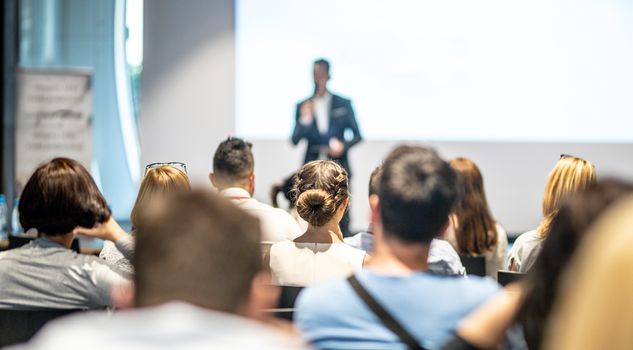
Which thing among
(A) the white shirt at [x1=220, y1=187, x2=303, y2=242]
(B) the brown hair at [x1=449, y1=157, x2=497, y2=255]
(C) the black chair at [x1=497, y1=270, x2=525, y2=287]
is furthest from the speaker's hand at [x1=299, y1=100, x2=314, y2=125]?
(C) the black chair at [x1=497, y1=270, x2=525, y2=287]

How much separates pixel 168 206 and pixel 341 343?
1.63 ft

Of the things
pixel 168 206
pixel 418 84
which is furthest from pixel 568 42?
pixel 168 206

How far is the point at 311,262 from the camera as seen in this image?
2.65 meters

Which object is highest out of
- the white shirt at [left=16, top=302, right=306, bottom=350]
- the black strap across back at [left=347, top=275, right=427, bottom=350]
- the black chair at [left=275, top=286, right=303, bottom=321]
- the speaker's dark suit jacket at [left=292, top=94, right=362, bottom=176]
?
the speaker's dark suit jacket at [left=292, top=94, right=362, bottom=176]

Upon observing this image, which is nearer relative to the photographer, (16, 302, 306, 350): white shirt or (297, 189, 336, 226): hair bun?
(16, 302, 306, 350): white shirt

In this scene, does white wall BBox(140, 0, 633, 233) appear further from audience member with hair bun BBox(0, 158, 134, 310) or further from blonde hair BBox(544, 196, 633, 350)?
blonde hair BBox(544, 196, 633, 350)

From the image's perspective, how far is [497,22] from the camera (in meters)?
7.05

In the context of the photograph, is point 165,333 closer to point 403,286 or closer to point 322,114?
point 403,286

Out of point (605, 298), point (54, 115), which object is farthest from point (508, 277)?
point (54, 115)

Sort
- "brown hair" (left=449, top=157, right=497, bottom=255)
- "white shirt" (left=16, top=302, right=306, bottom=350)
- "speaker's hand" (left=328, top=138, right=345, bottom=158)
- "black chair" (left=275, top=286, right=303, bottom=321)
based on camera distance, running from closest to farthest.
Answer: "white shirt" (left=16, top=302, right=306, bottom=350)
"black chair" (left=275, top=286, right=303, bottom=321)
"brown hair" (left=449, top=157, right=497, bottom=255)
"speaker's hand" (left=328, top=138, right=345, bottom=158)

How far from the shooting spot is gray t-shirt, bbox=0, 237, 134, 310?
2.21 m

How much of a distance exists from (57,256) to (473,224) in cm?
202

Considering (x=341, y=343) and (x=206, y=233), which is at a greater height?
(x=206, y=233)

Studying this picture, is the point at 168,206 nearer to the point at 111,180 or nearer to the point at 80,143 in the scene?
the point at 80,143
